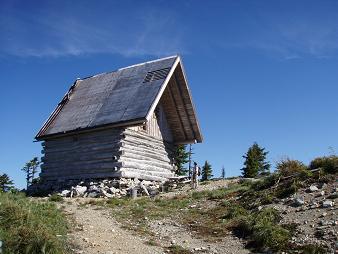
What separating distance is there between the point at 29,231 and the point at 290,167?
40.7ft

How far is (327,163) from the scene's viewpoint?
62.1ft

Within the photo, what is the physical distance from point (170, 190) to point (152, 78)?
7.22 m

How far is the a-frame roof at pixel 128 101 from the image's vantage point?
26.8 meters

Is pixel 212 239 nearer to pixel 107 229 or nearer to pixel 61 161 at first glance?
pixel 107 229

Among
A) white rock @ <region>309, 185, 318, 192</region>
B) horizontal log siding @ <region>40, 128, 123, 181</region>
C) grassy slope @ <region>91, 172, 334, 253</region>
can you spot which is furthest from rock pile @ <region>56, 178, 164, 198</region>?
white rock @ <region>309, 185, 318, 192</region>

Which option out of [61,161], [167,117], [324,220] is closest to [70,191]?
[61,161]

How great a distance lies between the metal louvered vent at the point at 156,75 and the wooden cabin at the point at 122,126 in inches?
3.2

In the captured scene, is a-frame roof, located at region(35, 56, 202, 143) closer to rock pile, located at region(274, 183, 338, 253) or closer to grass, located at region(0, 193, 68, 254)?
rock pile, located at region(274, 183, 338, 253)

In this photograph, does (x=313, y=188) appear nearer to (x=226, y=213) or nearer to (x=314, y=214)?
(x=314, y=214)

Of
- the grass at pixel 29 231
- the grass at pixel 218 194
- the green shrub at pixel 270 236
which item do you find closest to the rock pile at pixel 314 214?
the green shrub at pixel 270 236

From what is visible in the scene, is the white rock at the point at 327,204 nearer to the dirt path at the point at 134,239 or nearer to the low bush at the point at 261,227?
the low bush at the point at 261,227

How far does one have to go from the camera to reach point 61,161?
29.4 metres

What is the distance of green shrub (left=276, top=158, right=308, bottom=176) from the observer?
19.7 metres

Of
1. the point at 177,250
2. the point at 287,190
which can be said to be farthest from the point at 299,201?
the point at 177,250
